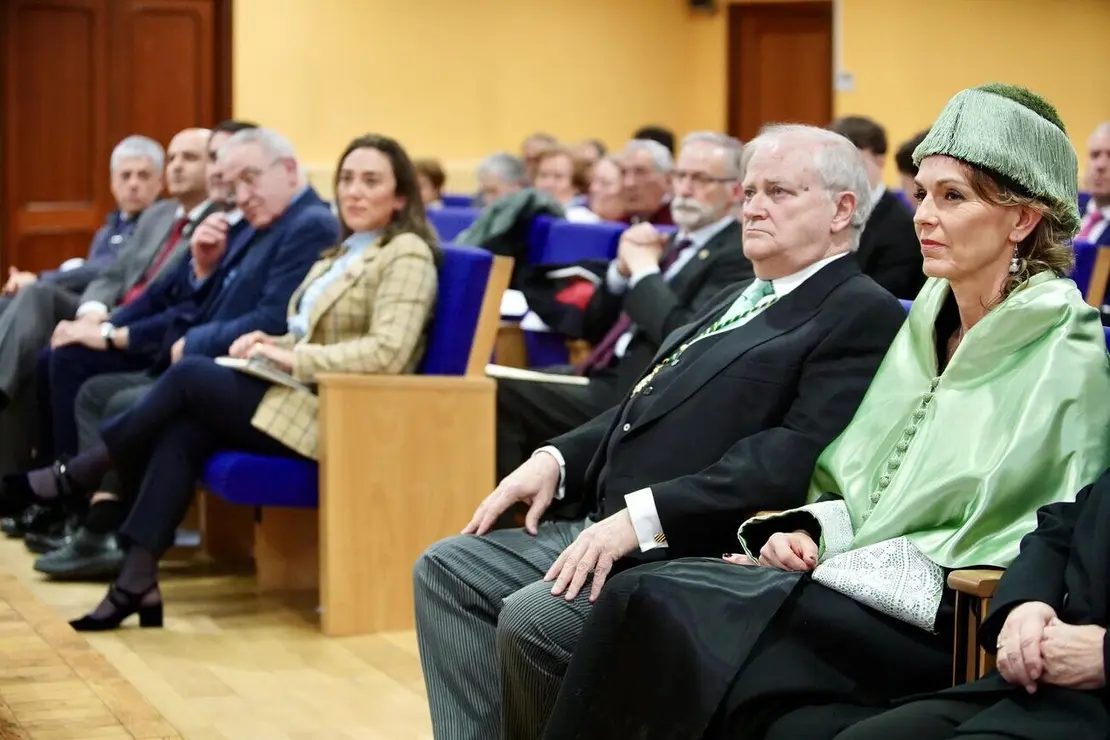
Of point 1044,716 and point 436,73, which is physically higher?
point 436,73

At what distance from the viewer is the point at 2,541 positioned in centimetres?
529

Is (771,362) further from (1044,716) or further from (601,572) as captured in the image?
(1044,716)

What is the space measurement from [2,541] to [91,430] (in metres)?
0.55

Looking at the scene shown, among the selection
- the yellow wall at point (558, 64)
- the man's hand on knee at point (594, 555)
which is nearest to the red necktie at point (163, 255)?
the man's hand on knee at point (594, 555)

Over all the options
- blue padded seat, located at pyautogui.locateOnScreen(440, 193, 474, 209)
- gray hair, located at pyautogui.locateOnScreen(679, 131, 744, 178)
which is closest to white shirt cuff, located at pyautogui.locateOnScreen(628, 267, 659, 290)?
gray hair, located at pyautogui.locateOnScreen(679, 131, 744, 178)

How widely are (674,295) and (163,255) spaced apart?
213 cm

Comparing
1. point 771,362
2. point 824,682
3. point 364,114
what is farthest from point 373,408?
point 364,114

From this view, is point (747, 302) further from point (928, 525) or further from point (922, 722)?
point (922, 722)

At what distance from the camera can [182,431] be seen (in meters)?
4.21

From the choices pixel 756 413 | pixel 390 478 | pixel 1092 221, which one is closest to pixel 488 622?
pixel 756 413

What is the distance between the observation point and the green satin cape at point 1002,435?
7.22 feet

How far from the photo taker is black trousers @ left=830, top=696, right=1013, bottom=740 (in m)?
1.92

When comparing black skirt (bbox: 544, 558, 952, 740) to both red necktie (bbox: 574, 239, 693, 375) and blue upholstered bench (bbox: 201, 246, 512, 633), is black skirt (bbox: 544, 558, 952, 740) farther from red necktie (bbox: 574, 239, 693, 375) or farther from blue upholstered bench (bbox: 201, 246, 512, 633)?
red necktie (bbox: 574, 239, 693, 375)

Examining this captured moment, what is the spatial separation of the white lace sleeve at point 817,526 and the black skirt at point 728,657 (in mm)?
138
